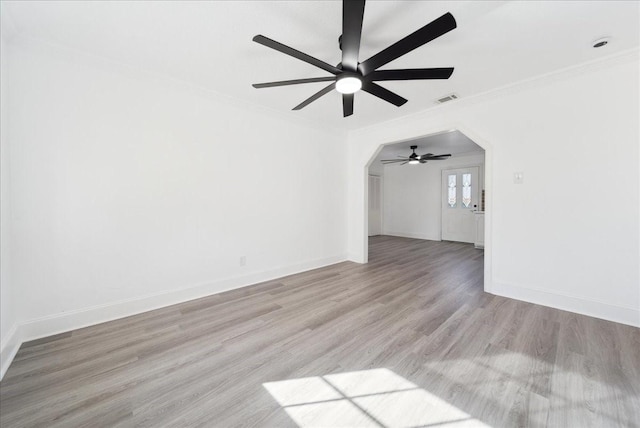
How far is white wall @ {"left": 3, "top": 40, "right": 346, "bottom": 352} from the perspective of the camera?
222 cm

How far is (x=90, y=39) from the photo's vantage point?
7.22 ft

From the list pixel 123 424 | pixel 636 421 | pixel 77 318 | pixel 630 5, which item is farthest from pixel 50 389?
pixel 630 5

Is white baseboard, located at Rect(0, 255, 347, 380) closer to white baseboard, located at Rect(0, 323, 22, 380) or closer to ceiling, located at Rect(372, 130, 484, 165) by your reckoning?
white baseboard, located at Rect(0, 323, 22, 380)

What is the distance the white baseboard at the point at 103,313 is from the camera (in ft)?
6.71

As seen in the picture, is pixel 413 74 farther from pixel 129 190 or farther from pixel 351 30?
pixel 129 190

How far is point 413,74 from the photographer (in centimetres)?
196

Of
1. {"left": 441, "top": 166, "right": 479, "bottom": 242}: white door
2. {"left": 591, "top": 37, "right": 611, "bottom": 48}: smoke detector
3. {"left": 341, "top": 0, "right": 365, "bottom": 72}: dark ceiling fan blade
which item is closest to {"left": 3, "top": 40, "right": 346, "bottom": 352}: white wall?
{"left": 341, "top": 0, "right": 365, "bottom": 72}: dark ceiling fan blade

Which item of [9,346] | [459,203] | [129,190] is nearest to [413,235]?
[459,203]

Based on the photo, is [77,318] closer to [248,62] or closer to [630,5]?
[248,62]

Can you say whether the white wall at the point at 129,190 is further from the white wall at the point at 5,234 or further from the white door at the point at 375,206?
the white door at the point at 375,206

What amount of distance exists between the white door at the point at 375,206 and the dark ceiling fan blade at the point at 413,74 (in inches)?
258

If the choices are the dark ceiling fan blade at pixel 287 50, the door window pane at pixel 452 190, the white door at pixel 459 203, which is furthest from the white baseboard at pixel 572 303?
the door window pane at pixel 452 190

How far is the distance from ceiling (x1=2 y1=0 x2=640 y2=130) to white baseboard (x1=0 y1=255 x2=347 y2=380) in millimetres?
2471

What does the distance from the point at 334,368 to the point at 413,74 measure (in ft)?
7.57
